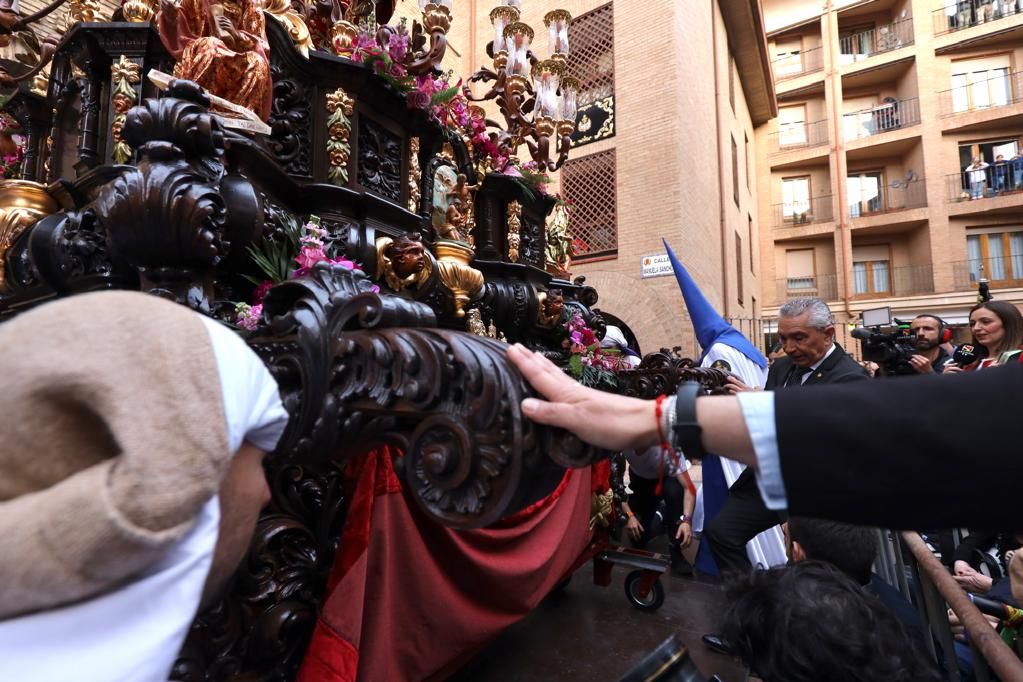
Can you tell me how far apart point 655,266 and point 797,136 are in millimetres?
12055

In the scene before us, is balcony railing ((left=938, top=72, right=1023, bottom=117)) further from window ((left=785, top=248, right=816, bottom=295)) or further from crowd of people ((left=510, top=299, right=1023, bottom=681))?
crowd of people ((left=510, top=299, right=1023, bottom=681))

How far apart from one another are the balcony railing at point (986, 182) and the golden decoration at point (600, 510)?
17230 millimetres

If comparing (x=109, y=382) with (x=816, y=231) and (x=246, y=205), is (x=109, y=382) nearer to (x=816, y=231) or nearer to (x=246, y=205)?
(x=246, y=205)

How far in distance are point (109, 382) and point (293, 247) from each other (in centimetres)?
158

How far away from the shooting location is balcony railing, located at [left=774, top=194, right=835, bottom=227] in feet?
55.1

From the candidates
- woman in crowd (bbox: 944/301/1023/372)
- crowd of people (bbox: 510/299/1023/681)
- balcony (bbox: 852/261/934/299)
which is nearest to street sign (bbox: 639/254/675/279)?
woman in crowd (bbox: 944/301/1023/372)

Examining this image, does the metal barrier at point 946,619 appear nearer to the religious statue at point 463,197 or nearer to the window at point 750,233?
the religious statue at point 463,197

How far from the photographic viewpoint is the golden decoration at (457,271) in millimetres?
3006

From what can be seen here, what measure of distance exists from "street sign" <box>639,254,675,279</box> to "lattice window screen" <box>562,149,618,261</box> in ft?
2.52

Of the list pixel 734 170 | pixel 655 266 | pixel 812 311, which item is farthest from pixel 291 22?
pixel 734 170

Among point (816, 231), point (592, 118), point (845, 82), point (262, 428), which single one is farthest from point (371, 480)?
point (845, 82)

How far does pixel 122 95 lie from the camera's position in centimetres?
200

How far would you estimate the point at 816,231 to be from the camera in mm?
16438

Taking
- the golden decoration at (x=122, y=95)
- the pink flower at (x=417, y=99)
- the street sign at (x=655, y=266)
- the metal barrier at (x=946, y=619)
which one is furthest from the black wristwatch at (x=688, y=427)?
the street sign at (x=655, y=266)
